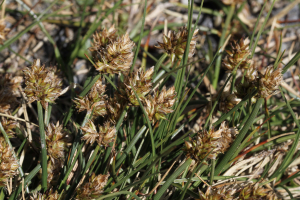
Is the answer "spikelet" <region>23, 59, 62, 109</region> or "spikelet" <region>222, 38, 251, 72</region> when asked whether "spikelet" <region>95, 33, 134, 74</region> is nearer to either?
"spikelet" <region>23, 59, 62, 109</region>

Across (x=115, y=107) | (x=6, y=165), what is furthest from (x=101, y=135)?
(x=6, y=165)

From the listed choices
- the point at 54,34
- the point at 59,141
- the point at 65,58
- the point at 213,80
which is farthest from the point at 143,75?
the point at 54,34

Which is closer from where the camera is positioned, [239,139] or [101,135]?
[101,135]

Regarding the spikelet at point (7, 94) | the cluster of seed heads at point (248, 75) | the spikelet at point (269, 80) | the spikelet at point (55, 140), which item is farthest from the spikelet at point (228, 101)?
the spikelet at point (7, 94)

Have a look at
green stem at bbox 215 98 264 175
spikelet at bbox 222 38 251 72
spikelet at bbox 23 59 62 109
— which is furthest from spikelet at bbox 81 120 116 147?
spikelet at bbox 222 38 251 72

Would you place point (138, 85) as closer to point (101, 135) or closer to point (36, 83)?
point (101, 135)

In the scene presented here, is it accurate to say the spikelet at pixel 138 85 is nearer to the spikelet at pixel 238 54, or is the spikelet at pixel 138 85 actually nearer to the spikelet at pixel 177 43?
the spikelet at pixel 177 43
